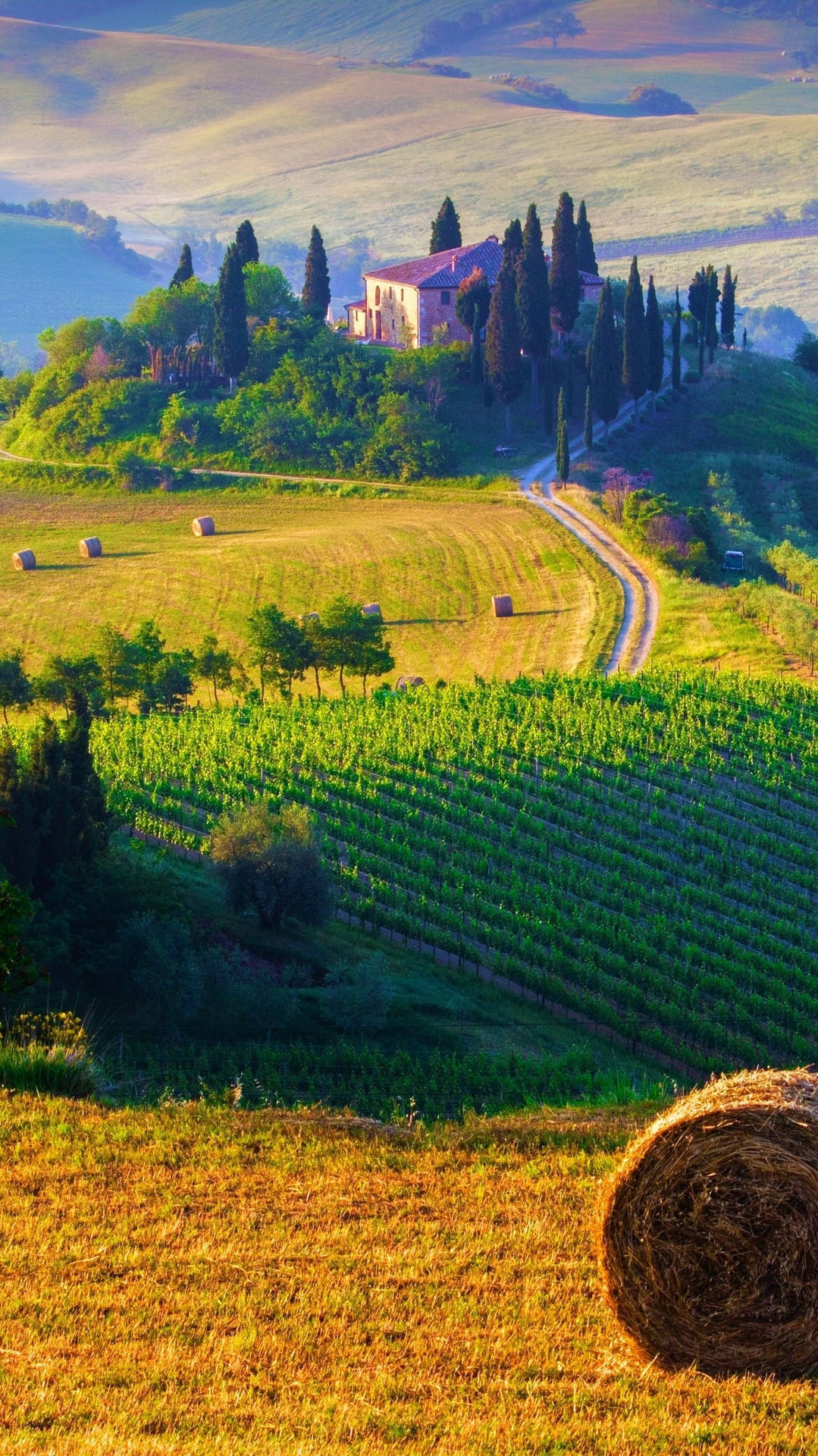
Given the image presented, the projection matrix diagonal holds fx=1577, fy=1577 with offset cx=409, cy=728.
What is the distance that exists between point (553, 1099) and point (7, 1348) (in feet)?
46.8

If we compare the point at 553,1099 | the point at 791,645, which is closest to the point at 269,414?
the point at 791,645

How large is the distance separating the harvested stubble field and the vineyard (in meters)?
13.5

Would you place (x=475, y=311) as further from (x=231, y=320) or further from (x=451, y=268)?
(x=231, y=320)

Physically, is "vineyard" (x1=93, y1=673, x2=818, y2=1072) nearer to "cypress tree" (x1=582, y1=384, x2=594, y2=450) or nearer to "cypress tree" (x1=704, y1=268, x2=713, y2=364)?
"cypress tree" (x1=582, y1=384, x2=594, y2=450)

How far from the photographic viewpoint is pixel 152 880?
33375 mm

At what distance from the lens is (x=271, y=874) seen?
34.2 metres

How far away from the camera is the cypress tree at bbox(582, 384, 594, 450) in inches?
3516

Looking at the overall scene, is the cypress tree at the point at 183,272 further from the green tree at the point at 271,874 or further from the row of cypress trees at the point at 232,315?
the green tree at the point at 271,874

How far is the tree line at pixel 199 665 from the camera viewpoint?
57438 mm

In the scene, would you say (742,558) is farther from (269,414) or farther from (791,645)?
(269,414)

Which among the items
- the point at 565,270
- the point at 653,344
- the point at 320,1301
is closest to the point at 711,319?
the point at 653,344

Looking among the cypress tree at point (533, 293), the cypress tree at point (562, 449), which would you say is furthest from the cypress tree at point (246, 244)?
the cypress tree at point (562, 449)

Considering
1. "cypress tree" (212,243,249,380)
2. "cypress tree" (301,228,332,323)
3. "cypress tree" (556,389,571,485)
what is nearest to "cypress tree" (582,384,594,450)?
"cypress tree" (556,389,571,485)

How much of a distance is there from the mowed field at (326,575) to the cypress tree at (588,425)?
7.70m
